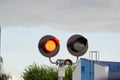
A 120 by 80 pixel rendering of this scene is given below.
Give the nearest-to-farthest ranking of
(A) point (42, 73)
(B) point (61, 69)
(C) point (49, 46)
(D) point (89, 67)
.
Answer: (C) point (49, 46), (B) point (61, 69), (D) point (89, 67), (A) point (42, 73)

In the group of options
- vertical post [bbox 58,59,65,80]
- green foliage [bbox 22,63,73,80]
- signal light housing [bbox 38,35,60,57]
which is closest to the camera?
signal light housing [bbox 38,35,60,57]

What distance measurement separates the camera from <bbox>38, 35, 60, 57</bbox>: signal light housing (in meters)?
7.33

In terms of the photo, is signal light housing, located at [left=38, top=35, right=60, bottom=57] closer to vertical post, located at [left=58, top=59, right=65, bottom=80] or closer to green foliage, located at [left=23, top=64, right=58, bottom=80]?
vertical post, located at [left=58, top=59, right=65, bottom=80]

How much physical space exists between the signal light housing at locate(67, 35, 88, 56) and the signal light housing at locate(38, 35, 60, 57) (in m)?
0.26

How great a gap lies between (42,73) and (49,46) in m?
65.1

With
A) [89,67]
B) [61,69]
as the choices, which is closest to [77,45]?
[61,69]

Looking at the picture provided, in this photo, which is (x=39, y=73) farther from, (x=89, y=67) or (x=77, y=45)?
(x=77, y=45)

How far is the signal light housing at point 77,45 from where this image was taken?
7.48m

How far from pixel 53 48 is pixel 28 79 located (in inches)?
2549

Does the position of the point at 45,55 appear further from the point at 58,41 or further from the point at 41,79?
the point at 41,79

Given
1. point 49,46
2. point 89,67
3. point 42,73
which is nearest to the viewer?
point 49,46

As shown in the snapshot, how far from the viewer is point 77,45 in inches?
300

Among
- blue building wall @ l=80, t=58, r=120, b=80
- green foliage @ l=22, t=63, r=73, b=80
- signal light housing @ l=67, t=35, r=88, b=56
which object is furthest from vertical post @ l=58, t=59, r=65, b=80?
green foliage @ l=22, t=63, r=73, b=80

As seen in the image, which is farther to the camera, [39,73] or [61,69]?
[39,73]
